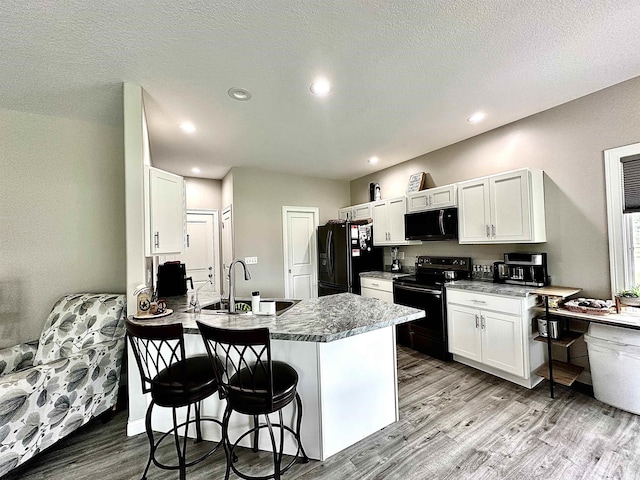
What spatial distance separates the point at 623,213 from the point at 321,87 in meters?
2.87

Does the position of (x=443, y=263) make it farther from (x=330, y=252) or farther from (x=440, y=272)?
(x=330, y=252)

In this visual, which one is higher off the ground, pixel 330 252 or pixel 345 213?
pixel 345 213

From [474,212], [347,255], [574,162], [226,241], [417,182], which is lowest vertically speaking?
[347,255]

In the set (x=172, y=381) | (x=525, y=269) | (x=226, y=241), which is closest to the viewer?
(x=172, y=381)

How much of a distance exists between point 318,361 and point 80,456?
1.80m

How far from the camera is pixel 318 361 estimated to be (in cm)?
176

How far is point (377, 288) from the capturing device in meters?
4.14

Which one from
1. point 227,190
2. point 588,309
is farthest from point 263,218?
point 588,309

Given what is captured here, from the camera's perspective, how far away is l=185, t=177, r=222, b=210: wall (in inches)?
202

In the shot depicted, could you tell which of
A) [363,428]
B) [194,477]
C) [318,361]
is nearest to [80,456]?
[194,477]

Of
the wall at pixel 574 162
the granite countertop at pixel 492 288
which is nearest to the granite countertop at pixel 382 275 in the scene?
the granite countertop at pixel 492 288

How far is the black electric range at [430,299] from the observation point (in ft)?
10.6

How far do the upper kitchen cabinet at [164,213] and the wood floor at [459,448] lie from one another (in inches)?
57.1

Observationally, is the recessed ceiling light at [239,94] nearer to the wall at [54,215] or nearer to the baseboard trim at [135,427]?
the wall at [54,215]
